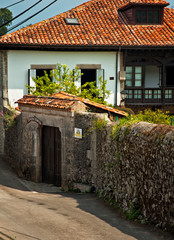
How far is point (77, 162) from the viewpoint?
47.4 feet

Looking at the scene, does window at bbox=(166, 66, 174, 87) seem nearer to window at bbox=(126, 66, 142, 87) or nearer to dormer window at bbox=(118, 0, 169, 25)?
window at bbox=(126, 66, 142, 87)

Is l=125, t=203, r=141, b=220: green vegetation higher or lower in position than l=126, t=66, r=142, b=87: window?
lower

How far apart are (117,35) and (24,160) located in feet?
32.5

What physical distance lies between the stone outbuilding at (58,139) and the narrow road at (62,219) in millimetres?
1013

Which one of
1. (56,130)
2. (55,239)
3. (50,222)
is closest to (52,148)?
(56,130)

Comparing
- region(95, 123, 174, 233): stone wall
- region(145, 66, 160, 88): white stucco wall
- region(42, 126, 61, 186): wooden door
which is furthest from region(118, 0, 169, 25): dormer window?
region(95, 123, 174, 233): stone wall

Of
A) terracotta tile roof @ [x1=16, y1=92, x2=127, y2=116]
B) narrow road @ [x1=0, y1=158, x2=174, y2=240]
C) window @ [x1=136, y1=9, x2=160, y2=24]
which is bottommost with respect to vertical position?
narrow road @ [x1=0, y1=158, x2=174, y2=240]

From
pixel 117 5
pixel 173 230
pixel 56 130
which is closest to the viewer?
pixel 173 230

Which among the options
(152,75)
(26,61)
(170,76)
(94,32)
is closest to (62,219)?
(26,61)

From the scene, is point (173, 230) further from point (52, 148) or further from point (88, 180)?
point (52, 148)

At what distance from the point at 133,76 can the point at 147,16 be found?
11.9 feet

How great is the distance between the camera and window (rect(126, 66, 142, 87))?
2488 cm

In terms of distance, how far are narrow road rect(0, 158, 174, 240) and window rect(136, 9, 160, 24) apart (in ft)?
46.6

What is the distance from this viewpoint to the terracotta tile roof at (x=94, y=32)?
22719 millimetres
